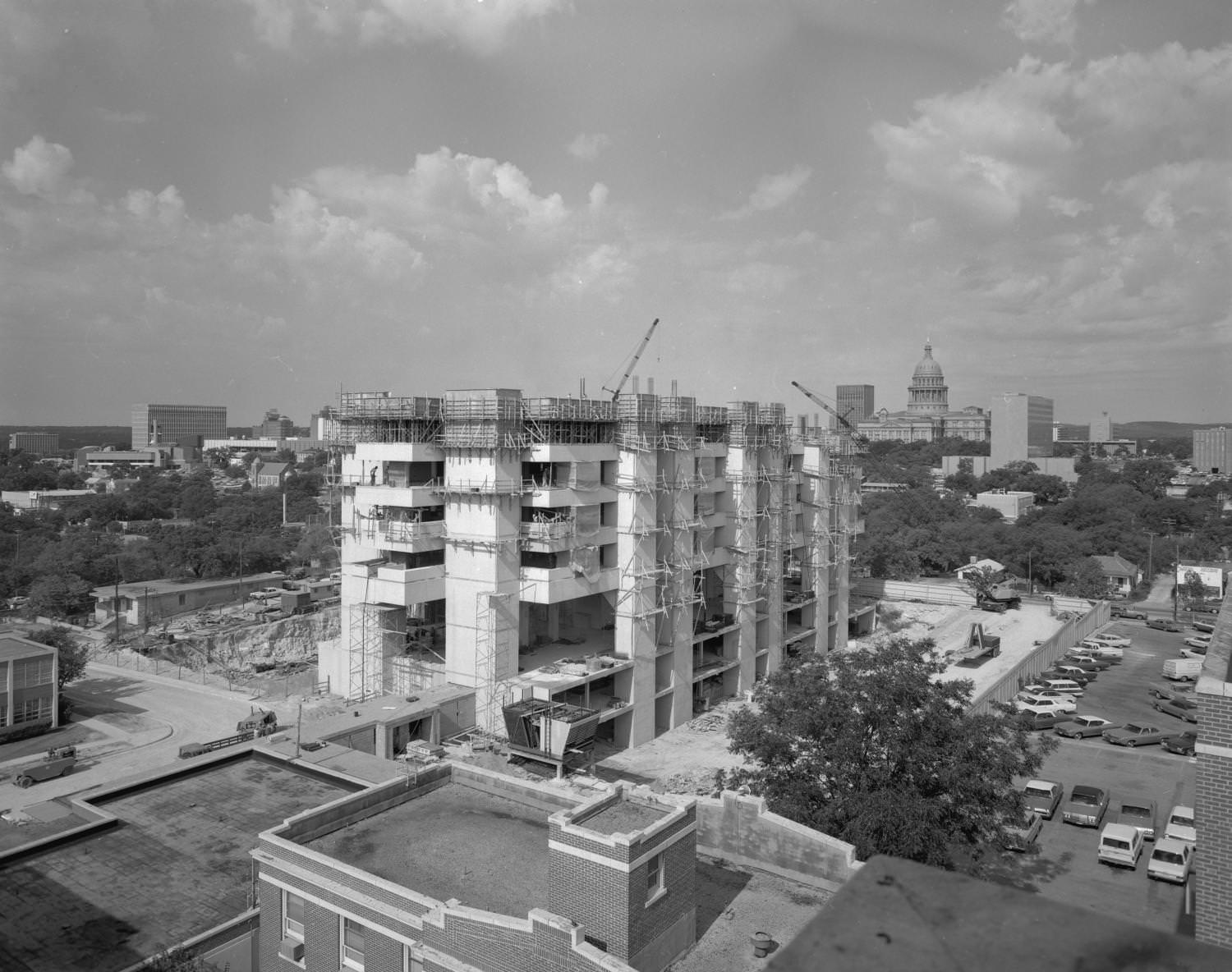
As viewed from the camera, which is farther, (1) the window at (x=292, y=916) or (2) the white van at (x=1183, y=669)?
(2) the white van at (x=1183, y=669)

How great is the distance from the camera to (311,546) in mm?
81500

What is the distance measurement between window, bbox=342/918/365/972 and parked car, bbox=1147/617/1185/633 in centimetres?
6056

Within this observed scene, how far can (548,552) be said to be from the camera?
36562 millimetres

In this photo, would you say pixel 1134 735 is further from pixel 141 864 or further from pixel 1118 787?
pixel 141 864

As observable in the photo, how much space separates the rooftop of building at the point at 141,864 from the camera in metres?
16.5

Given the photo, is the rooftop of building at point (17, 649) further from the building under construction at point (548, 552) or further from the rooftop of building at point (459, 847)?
the rooftop of building at point (459, 847)

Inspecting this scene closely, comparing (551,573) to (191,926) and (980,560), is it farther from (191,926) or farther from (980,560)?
(980,560)

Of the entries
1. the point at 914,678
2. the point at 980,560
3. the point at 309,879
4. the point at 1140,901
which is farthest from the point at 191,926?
the point at 980,560

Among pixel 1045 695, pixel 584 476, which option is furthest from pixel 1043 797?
pixel 584 476

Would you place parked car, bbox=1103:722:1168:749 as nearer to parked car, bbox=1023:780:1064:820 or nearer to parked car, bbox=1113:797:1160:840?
parked car, bbox=1113:797:1160:840

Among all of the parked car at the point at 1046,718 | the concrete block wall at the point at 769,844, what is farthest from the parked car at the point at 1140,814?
the concrete block wall at the point at 769,844

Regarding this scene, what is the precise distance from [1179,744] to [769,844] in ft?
90.4

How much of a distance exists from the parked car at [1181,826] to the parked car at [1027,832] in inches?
138

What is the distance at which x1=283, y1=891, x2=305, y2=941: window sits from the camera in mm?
15758
